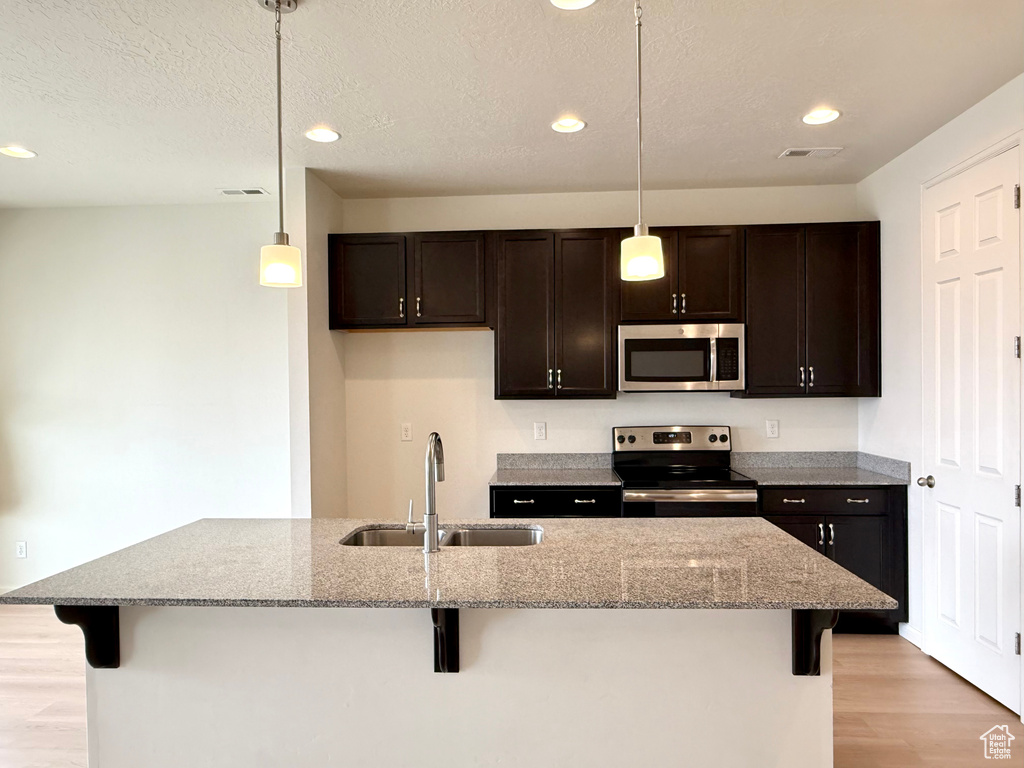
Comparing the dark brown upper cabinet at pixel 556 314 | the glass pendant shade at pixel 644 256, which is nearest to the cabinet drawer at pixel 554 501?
the dark brown upper cabinet at pixel 556 314

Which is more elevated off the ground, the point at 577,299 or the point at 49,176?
the point at 49,176

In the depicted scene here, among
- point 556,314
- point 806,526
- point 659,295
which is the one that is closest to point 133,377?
point 556,314

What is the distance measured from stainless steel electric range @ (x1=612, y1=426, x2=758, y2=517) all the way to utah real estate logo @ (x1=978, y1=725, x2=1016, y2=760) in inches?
51.2

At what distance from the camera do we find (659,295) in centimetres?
382

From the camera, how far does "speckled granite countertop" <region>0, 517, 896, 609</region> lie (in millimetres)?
1571

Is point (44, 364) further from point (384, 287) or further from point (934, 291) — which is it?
point (934, 291)

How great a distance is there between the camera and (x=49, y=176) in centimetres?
364

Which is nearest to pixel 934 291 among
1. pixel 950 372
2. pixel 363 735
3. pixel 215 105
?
pixel 950 372

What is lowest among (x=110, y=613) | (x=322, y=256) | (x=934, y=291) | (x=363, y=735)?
(x=363, y=735)

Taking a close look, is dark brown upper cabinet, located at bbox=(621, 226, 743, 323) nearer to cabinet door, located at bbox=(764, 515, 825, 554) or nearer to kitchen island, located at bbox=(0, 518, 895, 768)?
cabinet door, located at bbox=(764, 515, 825, 554)

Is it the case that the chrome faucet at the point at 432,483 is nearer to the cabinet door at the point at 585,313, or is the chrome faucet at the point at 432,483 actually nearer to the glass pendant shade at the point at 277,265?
the glass pendant shade at the point at 277,265

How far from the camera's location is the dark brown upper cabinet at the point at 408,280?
3893 millimetres

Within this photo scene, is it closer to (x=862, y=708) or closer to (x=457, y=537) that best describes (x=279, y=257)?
(x=457, y=537)

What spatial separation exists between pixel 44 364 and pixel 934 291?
523cm
